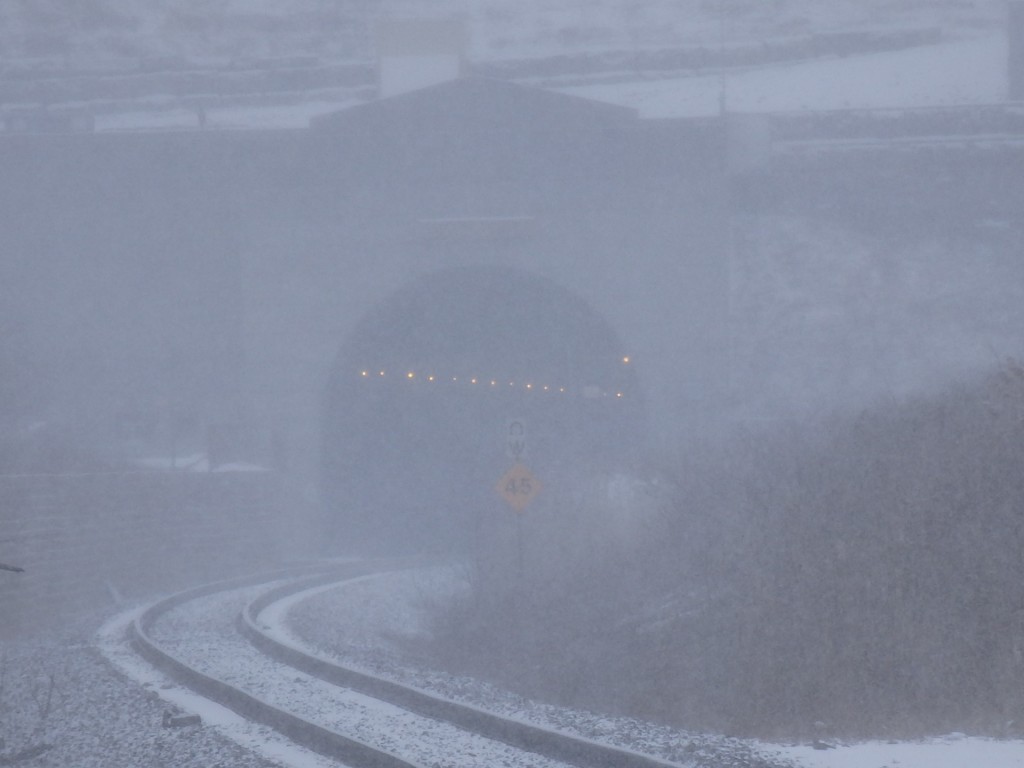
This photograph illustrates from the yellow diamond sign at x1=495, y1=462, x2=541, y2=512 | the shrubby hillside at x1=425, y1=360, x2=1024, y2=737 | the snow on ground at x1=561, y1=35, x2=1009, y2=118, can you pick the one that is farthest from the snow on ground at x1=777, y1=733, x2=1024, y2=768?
the snow on ground at x1=561, y1=35, x2=1009, y2=118

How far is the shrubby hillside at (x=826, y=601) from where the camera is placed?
8.91 m

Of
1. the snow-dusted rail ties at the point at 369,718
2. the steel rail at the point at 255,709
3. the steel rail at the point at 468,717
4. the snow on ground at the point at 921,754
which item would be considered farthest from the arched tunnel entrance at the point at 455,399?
the snow on ground at the point at 921,754

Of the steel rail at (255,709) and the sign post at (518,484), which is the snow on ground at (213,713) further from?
the sign post at (518,484)

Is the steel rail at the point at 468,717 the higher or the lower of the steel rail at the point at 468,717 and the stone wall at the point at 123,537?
the higher

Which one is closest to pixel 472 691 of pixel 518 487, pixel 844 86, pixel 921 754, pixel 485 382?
pixel 921 754

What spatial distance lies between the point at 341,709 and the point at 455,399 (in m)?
23.7

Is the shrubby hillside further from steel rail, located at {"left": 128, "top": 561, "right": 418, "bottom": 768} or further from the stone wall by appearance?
the stone wall

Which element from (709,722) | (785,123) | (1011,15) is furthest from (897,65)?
(709,722)

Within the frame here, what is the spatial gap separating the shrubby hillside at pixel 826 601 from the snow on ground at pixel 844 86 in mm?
16416

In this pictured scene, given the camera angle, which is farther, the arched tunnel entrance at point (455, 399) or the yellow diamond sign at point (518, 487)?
the arched tunnel entrance at point (455, 399)

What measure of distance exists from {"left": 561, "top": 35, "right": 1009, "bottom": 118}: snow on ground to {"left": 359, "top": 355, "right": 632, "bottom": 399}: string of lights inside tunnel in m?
6.97

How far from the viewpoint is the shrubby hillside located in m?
8.91

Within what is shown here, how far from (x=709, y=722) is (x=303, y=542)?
2137 centimetres

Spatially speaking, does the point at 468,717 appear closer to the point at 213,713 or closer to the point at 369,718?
the point at 369,718
